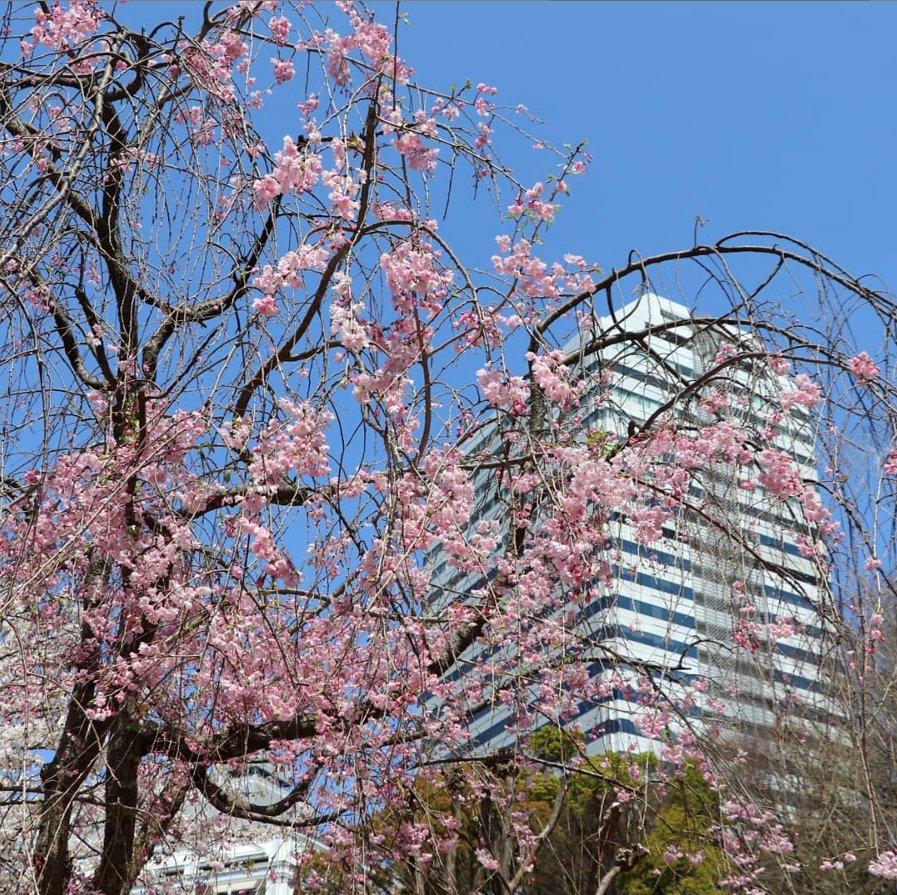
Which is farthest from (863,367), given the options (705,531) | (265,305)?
Result: (265,305)

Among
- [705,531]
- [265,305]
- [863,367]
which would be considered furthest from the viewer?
[705,531]

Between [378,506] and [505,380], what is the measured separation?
Result: 17.9 inches

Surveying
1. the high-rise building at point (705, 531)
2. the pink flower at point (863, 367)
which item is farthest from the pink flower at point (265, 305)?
the pink flower at point (863, 367)

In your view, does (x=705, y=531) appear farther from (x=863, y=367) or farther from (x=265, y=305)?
(x=265, y=305)

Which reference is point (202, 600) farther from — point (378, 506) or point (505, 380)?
point (505, 380)

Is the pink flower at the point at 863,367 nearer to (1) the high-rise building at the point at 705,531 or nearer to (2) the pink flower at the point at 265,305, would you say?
(1) the high-rise building at the point at 705,531

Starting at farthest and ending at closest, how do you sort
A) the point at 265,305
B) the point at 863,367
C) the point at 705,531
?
the point at 705,531 < the point at 863,367 < the point at 265,305

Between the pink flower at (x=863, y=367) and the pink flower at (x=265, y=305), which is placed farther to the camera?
the pink flower at (x=863, y=367)

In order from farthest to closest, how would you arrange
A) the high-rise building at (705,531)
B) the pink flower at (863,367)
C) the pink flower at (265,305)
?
1. the high-rise building at (705,531)
2. the pink flower at (863,367)
3. the pink flower at (265,305)

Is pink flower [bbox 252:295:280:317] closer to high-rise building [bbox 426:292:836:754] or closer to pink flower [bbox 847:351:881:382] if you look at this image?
high-rise building [bbox 426:292:836:754]

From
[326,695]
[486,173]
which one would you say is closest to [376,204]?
[486,173]

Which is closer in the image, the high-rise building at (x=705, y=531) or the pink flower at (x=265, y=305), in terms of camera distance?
the pink flower at (x=265, y=305)

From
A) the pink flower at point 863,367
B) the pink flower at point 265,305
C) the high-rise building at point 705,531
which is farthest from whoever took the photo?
the high-rise building at point 705,531

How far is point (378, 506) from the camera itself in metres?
2.36
